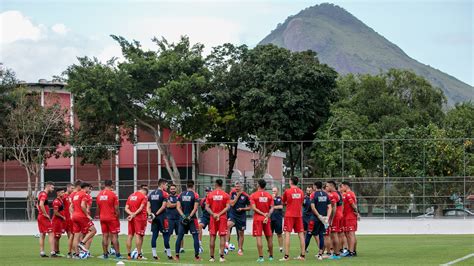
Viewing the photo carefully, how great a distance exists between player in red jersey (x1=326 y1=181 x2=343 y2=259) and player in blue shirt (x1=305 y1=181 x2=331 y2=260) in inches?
8.6

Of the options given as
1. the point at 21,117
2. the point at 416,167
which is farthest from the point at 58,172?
the point at 416,167

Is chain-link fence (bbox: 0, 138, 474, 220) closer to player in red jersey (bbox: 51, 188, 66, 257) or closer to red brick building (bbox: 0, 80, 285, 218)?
red brick building (bbox: 0, 80, 285, 218)

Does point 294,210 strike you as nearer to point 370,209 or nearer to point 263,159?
point 370,209

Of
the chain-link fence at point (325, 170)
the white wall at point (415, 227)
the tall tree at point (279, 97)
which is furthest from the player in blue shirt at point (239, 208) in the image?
the tall tree at point (279, 97)

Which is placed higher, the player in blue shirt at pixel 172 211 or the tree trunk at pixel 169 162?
the tree trunk at pixel 169 162

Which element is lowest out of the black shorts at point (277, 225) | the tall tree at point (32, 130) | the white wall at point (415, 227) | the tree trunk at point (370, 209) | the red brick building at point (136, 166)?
the white wall at point (415, 227)

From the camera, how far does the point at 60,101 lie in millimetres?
66938

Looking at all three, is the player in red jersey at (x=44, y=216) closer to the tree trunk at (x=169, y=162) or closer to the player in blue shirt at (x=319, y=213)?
the player in blue shirt at (x=319, y=213)

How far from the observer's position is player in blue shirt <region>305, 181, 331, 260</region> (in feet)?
80.8

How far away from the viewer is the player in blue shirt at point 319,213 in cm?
2464

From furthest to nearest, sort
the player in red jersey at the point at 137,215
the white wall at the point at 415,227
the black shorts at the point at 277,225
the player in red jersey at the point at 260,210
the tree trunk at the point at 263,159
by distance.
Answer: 1. the tree trunk at the point at 263,159
2. the white wall at the point at 415,227
3. the black shorts at the point at 277,225
4. the player in red jersey at the point at 137,215
5. the player in red jersey at the point at 260,210

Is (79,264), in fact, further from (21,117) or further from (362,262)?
(21,117)

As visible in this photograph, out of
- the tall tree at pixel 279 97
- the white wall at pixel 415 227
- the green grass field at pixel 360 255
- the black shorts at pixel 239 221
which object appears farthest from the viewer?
the tall tree at pixel 279 97

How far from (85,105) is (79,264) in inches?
1378
